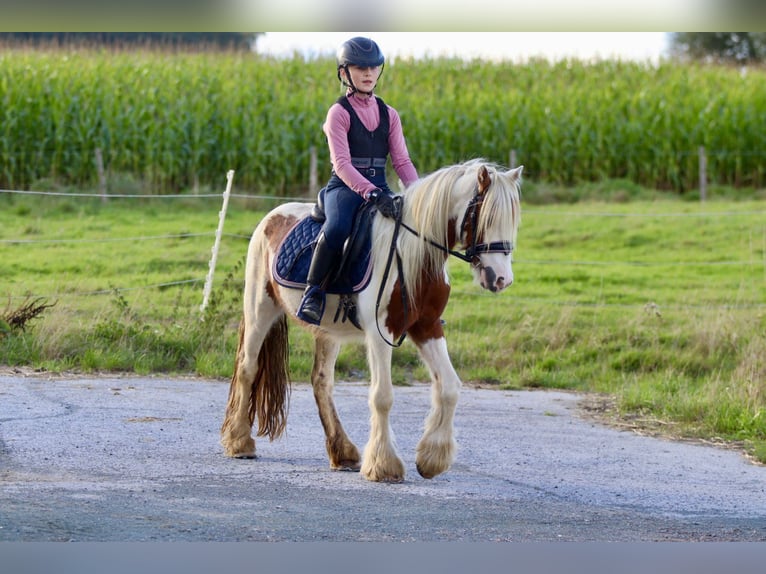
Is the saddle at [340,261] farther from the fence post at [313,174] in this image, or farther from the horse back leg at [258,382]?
the fence post at [313,174]

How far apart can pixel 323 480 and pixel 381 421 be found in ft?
1.54

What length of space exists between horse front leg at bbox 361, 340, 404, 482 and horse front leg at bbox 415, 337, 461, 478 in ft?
0.52

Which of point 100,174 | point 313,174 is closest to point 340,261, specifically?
point 313,174

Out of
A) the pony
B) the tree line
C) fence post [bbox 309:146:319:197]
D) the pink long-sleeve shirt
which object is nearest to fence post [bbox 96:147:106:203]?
fence post [bbox 309:146:319:197]

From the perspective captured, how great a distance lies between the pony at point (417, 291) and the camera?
4961mm

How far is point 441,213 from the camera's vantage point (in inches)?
204

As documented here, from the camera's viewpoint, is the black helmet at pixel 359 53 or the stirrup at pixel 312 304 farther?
the stirrup at pixel 312 304

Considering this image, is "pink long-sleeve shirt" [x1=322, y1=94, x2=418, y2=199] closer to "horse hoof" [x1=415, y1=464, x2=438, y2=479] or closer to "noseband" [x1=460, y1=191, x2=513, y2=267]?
"noseband" [x1=460, y1=191, x2=513, y2=267]

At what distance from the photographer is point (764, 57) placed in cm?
2295

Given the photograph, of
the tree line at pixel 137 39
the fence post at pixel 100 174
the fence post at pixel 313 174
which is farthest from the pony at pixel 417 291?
the tree line at pixel 137 39

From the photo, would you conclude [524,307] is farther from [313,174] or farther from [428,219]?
[428,219]

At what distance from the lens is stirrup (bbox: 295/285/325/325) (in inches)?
217

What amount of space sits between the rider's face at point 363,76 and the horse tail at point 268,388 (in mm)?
1555

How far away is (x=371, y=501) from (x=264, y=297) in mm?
1549
